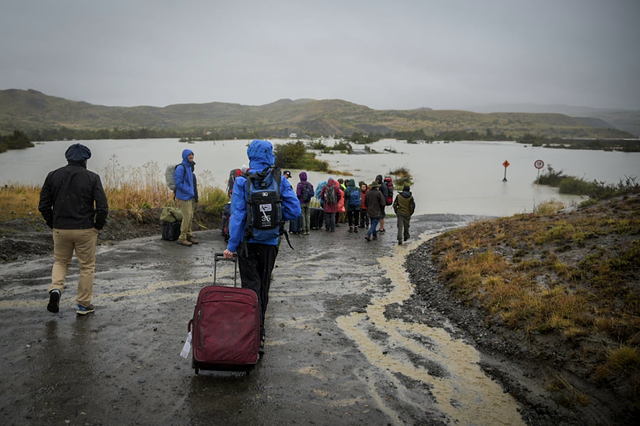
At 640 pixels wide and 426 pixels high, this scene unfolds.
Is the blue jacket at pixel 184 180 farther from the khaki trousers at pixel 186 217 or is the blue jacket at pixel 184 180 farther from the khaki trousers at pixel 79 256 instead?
the khaki trousers at pixel 79 256

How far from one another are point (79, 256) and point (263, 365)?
3.00m

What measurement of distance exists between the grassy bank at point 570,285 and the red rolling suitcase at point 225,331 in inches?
129

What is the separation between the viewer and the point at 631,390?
13.6 ft

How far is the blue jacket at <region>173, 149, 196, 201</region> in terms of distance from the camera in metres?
10.7

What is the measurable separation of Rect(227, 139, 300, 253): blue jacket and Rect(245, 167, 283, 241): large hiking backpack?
9cm

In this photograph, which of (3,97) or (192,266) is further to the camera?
(3,97)

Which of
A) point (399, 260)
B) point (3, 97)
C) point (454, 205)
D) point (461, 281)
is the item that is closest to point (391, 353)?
point (461, 281)

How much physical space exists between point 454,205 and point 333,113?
14865cm

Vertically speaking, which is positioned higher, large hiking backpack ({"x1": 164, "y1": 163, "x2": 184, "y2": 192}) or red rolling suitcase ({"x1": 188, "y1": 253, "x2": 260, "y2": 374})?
large hiking backpack ({"x1": 164, "y1": 163, "x2": 184, "y2": 192})

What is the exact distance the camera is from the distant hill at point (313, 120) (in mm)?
115250

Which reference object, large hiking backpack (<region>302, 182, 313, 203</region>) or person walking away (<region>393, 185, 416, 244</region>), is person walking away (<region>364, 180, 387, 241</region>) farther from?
large hiking backpack (<region>302, 182, 313, 203</region>)

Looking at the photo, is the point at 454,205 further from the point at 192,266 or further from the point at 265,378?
the point at 265,378

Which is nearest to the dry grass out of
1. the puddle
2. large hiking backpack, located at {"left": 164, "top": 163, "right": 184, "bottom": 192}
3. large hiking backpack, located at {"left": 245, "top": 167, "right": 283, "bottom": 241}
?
large hiking backpack, located at {"left": 164, "top": 163, "right": 184, "bottom": 192}

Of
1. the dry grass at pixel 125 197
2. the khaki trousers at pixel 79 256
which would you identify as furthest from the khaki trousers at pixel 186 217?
the khaki trousers at pixel 79 256
